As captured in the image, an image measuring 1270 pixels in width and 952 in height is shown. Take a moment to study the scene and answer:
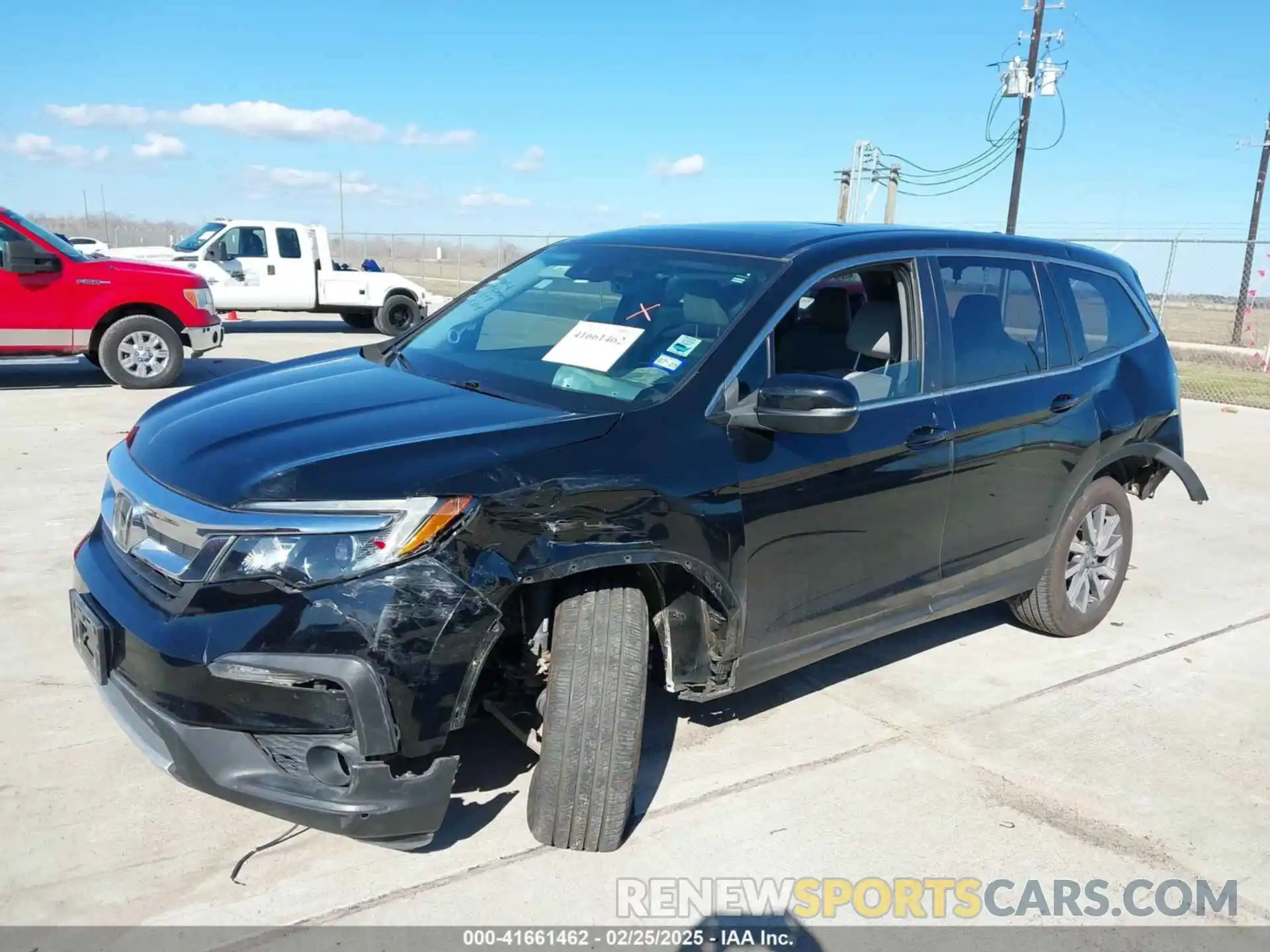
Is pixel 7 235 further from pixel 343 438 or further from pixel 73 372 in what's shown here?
pixel 343 438

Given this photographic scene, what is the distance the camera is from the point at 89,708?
389 centimetres

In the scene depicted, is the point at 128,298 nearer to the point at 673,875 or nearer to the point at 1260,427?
the point at 673,875

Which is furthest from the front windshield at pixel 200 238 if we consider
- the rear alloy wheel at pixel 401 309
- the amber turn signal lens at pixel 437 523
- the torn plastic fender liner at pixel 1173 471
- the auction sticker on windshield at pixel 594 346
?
the amber turn signal lens at pixel 437 523

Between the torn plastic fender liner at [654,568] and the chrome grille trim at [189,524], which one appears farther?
the torn plastic fender liner at [654,568]

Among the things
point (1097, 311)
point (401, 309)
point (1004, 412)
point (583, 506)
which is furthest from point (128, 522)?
point (401, 309)

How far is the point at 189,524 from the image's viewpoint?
279cm

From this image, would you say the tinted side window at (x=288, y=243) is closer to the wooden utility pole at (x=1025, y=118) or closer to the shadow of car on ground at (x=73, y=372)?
the shadow of car on ground at (x=73, y=372)

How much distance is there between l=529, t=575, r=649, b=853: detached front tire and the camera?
9.75 feet

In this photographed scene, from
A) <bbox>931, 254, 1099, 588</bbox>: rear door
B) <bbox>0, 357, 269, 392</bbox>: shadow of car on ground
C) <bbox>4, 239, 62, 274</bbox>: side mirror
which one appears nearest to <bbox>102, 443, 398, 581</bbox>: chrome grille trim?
<bbox>931, 254, 1099, 588</bbox>: rear door

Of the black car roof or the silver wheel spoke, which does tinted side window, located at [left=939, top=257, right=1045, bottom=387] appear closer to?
the black car roof

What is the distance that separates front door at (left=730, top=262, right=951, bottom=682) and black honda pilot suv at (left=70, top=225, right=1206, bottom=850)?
0.04 feet

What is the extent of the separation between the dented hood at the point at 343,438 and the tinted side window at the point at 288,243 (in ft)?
47.6

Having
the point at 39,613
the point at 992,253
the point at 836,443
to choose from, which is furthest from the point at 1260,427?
the point at 39,613

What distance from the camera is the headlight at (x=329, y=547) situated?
2660 millimetres
